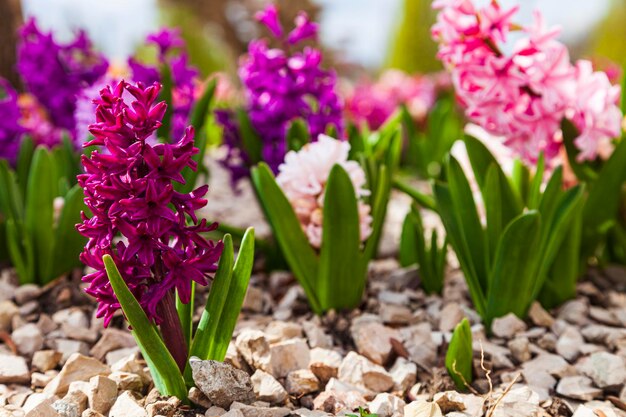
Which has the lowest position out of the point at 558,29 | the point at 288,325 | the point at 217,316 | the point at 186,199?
the point at 288,325

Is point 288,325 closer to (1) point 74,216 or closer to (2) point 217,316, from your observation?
(2) point 217,316

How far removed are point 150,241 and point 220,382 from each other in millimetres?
330

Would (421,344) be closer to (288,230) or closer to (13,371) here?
(288,230)

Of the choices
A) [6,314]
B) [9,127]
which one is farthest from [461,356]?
[9,127]

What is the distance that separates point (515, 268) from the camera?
178 centimetres

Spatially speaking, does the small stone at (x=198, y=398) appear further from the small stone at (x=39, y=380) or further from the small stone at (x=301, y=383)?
the small stone at (x=39, y=380)

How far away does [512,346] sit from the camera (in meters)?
1.76

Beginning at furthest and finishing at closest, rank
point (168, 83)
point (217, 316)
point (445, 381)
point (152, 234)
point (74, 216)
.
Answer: point (168, 83)
point (74, 216)
point (445, 381)
point (217, 316)
point (152, 234)

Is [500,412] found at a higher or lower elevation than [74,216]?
lower

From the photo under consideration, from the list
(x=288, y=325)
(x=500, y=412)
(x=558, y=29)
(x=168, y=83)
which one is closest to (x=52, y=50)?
(x=168, y=83)

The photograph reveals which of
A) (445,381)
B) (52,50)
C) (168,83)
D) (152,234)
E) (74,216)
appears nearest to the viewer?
(152,234)

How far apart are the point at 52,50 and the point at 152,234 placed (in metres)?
1.57

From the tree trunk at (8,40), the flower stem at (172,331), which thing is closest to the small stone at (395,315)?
the flower stem at (172,331)

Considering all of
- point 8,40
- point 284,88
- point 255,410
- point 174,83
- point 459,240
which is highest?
point 8,40
